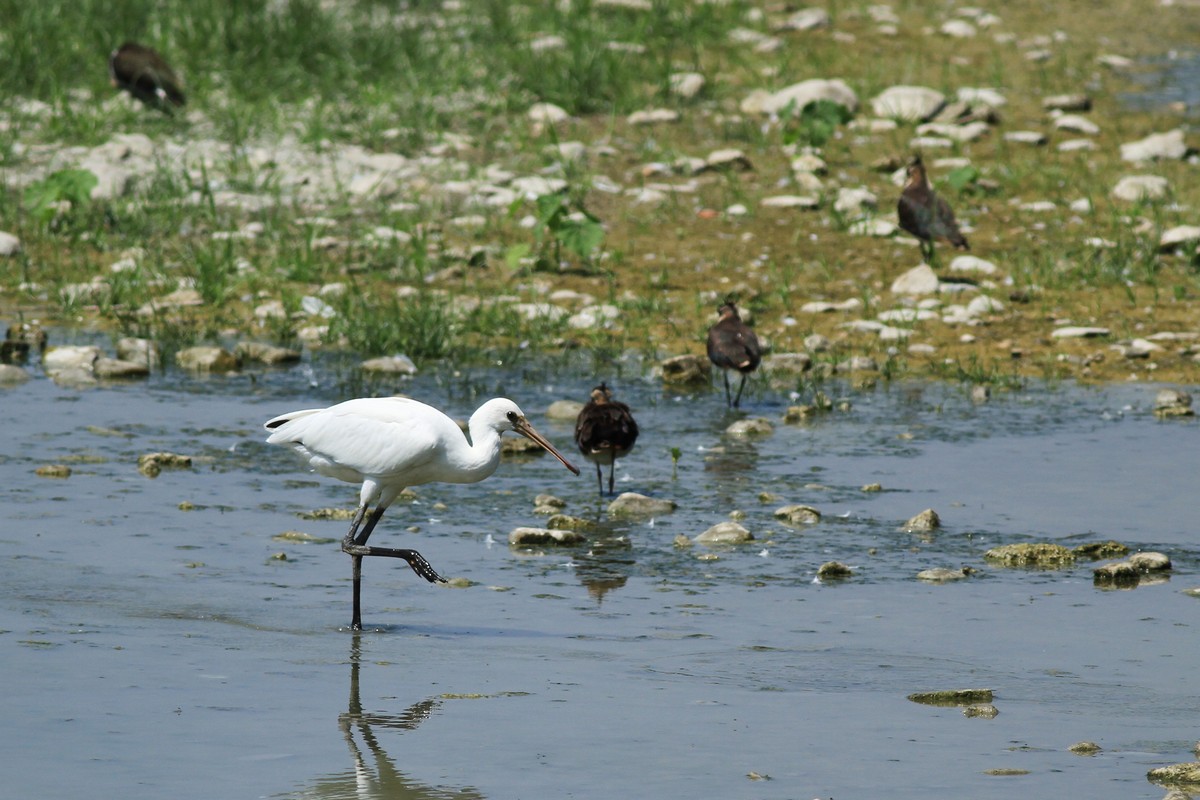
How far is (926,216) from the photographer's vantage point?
13359mm

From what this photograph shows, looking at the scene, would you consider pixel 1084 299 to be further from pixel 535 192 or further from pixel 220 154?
pixel 220 154

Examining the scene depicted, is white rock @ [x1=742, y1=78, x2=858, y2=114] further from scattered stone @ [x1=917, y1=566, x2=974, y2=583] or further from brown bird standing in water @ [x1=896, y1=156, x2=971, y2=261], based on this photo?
scattered stone @ [x1=917, y1=566, x2=974, y2=583]

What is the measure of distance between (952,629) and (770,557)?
1.29m

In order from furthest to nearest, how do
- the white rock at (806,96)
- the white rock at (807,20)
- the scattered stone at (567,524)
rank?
the white rock at (807,20), the white rock at (806,96), the scattered stone at (567,524)

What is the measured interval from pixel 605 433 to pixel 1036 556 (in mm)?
2297

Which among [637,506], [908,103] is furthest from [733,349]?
[908,103]

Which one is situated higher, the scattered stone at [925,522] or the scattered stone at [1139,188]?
the scattered stone at [1139,188]

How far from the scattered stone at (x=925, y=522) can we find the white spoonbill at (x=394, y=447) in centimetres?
205

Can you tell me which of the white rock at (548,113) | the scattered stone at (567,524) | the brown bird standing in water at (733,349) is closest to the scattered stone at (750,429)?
the brown bird standing in water at (733,349)

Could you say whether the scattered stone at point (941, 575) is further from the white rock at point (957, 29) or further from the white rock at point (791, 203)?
the white rock at point (957, 29)

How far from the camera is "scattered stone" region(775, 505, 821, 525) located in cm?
849

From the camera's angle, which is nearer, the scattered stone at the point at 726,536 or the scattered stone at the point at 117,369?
the scattered stone at the point at 726,536

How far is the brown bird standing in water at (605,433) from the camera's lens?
9.03m

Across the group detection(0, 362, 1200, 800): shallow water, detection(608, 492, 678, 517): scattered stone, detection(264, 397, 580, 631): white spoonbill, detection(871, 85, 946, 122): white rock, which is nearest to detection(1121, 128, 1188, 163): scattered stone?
detection(871, 85, 946, 122): white rock
